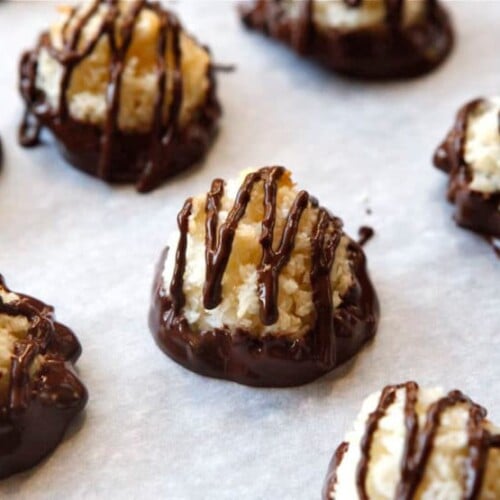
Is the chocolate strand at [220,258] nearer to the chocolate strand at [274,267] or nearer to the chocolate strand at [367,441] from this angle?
the chocolate strand at [274,267]

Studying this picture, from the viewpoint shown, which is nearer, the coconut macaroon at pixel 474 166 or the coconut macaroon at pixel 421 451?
the coconut macaroon at pixel 421 451

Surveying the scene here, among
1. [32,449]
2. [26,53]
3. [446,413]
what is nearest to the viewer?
[446,413]

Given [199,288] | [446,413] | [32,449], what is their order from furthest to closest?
[199,288] → [32,449] → [446,413]

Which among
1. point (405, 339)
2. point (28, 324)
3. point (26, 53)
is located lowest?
point (405, 339)

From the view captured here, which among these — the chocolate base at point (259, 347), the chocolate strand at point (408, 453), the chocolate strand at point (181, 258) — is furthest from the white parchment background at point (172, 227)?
the chocolate strand at point (408, 453)

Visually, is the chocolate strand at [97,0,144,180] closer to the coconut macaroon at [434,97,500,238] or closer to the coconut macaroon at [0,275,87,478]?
the coconut macaroon at [0,275,87,478]

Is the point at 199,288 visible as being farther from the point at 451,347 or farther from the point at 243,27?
the point at 243,27

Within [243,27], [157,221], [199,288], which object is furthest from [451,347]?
[243,27]

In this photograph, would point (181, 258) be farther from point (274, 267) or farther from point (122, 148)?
point (122, 148)
